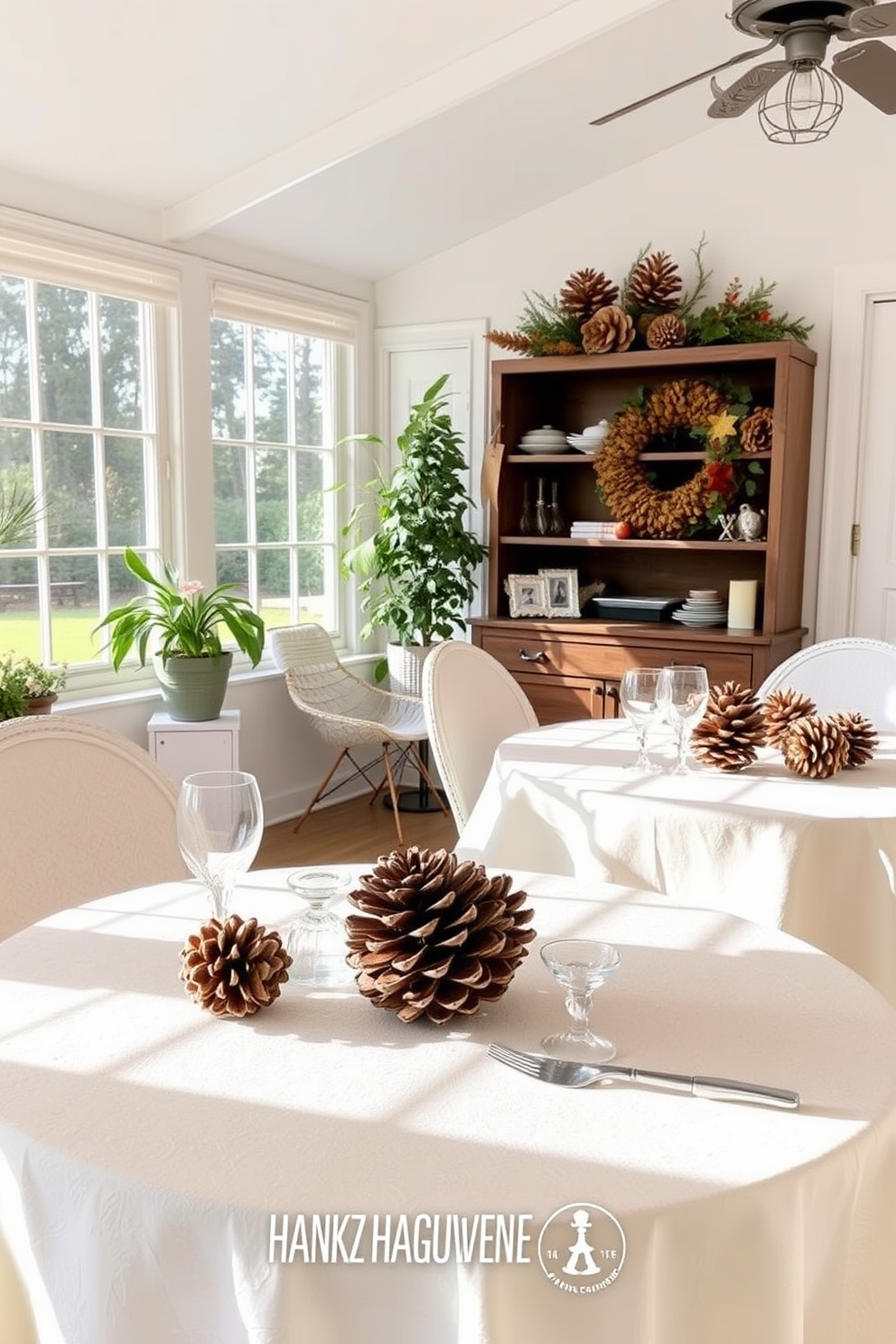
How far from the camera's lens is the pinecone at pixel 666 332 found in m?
4.41

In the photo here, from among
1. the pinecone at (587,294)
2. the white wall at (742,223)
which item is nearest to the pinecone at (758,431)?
the white wall at (742,223)

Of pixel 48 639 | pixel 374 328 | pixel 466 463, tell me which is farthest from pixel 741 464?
pixel 48 639

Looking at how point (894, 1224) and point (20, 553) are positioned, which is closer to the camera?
point (894, 1224)

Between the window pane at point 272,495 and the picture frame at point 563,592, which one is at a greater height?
the window pane at point 272,495

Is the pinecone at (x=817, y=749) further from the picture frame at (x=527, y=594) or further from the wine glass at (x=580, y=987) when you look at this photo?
the picture frame at (x=527, y=594)

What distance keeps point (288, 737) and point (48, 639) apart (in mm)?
1211

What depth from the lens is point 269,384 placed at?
501cm

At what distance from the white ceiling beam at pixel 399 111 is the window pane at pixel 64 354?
47 cm

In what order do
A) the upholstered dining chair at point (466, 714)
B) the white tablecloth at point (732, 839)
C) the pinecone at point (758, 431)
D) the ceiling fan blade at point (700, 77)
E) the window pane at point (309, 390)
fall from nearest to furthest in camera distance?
the white tablecloth at point (732, 839) → the ceiling fan blade at point (700, 77) → the upholstered dining chair at point (466, 714) → the pinecone at point (758, 431) → the window pane at point (309, 390)

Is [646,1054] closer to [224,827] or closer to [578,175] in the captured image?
[224,827]

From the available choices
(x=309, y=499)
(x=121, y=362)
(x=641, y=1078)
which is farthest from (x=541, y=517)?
(x=641, y=1078)

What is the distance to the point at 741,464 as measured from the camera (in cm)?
456

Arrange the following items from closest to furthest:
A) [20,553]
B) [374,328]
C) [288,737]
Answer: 1. [20,553]
2. [288,737]
3. [374,328]

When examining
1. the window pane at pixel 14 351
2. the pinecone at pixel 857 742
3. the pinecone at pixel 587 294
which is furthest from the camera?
the pinecone at pixel 587 294
